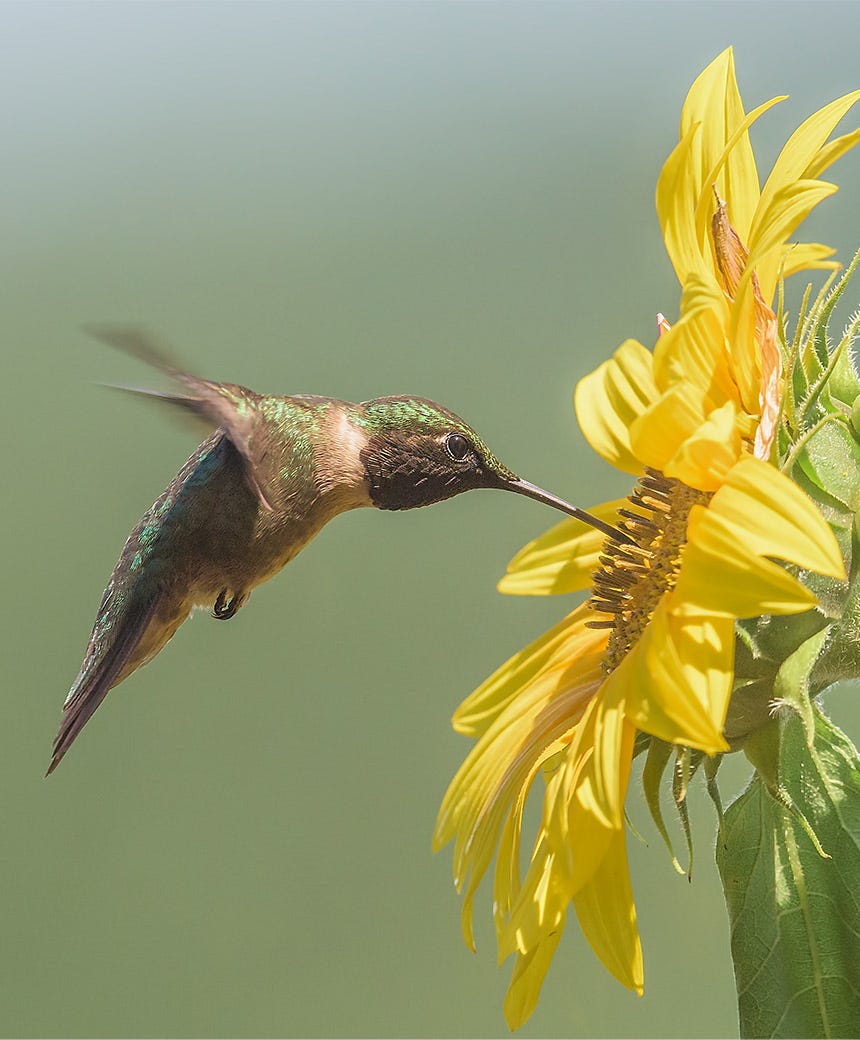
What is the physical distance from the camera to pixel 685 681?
48cm

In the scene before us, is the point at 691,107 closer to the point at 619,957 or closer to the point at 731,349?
the point at 731,349

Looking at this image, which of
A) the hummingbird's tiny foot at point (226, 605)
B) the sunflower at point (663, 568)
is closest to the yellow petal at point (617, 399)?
the sunflower at point (663, 568)

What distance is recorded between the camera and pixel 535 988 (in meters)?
0.60

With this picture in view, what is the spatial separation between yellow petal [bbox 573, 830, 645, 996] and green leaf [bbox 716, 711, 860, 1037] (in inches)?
1.9

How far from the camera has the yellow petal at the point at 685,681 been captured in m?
0.47

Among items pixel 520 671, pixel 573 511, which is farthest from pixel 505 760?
pixel 573 511

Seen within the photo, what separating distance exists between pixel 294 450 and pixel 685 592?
1.40 feet

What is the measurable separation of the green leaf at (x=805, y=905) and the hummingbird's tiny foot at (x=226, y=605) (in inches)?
17.5

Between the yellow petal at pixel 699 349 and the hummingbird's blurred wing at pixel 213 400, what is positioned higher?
the hummingbird's blurred wing at pixel 213 400

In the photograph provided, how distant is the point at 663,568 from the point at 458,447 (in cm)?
25

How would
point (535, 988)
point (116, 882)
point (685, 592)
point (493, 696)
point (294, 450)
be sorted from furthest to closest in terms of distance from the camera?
point (116, 882) < point (294, 450) < point (493, 696) < point (535, 988) < point (685, 592)

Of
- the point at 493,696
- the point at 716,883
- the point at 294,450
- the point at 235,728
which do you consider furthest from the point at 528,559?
the point at 235,728

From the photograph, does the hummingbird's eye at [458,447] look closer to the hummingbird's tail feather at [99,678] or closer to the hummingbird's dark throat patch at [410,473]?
the hummingbird's dark throat patch at [410,473]

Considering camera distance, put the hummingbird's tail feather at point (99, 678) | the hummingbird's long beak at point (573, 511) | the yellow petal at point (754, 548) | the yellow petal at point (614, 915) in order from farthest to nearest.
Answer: the hummingbird's tail feather at point (99, 678) → the hummingbird's long beak at point (573, 511) → the yellow petal at point (614, 915) → the yellow petal at point (754, 548)
